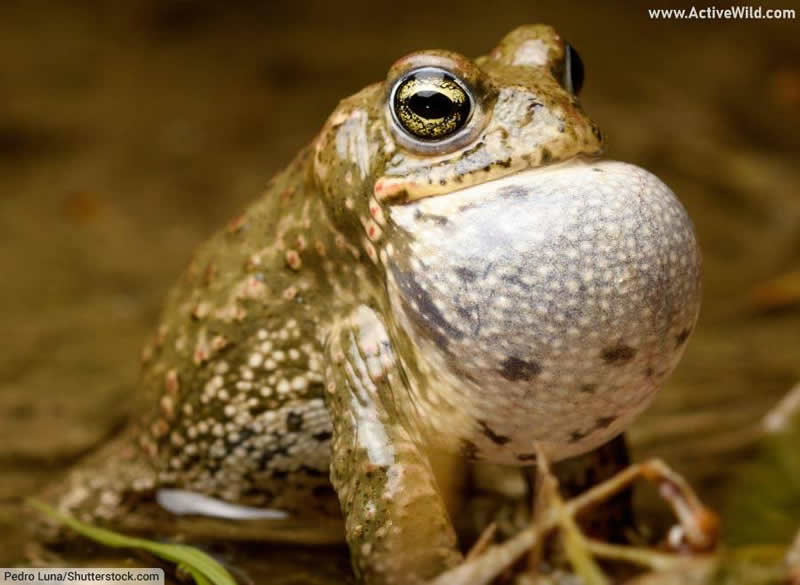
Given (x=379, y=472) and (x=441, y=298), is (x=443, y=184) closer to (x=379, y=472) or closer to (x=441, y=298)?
(x=441, y=298)

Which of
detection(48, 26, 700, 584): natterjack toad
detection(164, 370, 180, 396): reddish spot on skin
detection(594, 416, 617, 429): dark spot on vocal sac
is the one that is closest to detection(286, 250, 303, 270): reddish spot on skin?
detection(48, 26, 700, 584): natterjack toad

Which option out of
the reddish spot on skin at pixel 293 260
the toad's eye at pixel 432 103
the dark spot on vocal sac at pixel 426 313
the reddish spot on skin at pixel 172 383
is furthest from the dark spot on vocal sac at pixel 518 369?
the reddish spot on skin at pixel 172 383

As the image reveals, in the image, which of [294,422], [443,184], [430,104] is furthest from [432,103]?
[294,422]

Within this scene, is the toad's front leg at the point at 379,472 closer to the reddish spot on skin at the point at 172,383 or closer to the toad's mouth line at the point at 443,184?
the toad's mouth line at the point at 443,184

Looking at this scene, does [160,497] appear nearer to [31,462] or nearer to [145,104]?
[31,462]

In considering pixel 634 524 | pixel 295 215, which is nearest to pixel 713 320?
pixel 634 524

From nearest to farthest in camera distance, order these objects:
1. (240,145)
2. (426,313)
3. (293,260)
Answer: (426,313) → (293,260) → (240,145)

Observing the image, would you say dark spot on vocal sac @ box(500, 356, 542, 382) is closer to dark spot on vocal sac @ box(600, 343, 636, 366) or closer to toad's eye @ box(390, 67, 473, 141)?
dark spot on vocal sac @ box(600, 343, 636, 366)
